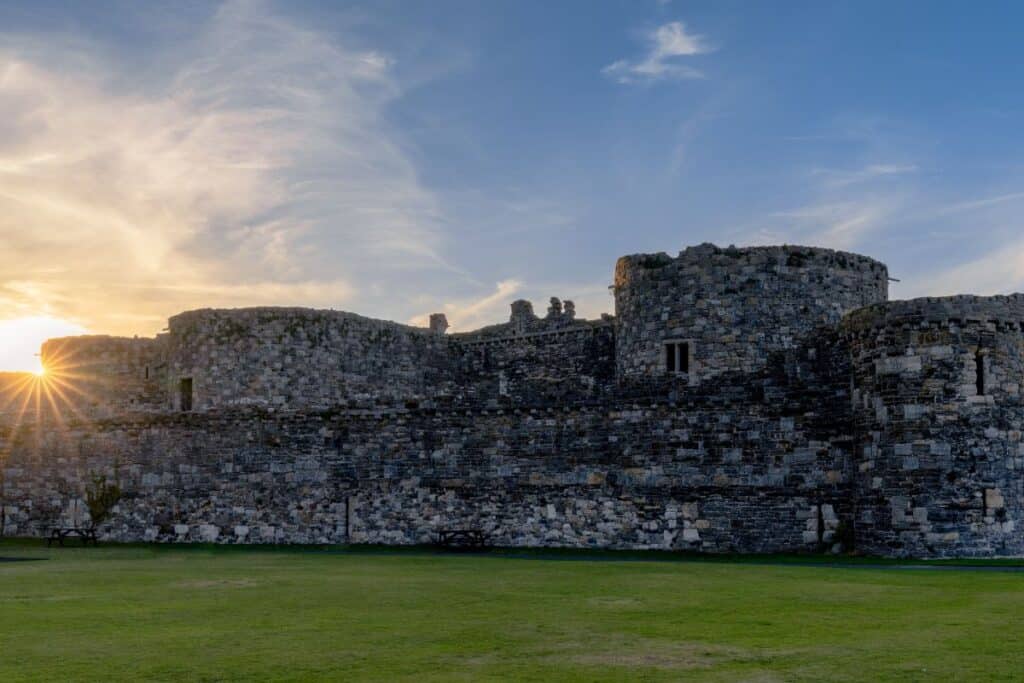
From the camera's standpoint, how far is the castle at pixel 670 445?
77.0 feet

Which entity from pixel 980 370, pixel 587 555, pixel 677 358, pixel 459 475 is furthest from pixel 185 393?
pixel 980 370

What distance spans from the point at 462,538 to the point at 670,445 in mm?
5509

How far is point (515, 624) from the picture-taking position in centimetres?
1288

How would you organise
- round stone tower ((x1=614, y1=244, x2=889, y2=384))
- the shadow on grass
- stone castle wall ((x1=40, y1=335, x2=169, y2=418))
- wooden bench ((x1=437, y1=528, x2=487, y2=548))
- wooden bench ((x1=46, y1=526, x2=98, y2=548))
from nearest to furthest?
the shadow on grass < wooden bench ((x1=437, y1=528, x2=487, y2=548)) < wooden bench ((x1=46, y1=526, x2=98, y2=548)) < round stone tower ((x1=614, y1=244, x2=889, y2=384)) < stone castle wall ((x1=40, y1=335, x2=169, y2=418))

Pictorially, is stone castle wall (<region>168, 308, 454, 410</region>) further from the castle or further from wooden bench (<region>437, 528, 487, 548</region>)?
wooden bench (<region>437, 528, 487, 548</region>)

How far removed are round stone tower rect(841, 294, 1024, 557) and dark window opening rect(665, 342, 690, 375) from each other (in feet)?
34.6

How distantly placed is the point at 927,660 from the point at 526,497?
17715 millimetres

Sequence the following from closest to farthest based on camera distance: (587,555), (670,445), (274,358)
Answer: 1. (587,555)
2. (670,445)
3. (274,358)

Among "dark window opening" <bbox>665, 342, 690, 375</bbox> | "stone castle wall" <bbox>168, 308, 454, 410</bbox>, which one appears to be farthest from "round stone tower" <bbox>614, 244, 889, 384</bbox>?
"stone castle wall" <bbox>168, 308, 454, 410</bbox>

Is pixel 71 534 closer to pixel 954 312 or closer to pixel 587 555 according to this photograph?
pixel 587 555

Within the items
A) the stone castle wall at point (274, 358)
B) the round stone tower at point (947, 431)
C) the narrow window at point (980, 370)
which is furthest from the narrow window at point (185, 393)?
the narrow window at point (980, 370)

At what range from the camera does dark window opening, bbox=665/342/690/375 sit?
34.3 metres

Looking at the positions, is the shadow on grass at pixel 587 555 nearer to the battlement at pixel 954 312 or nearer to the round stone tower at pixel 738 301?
the battlement at pixel 954 312

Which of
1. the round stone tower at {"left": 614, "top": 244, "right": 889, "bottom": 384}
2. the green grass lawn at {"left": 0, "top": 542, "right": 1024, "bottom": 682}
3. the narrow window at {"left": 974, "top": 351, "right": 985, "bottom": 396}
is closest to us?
the green grass lawn at {"left": 0, "top": 542, "right": 1024, "bottom": 682}
